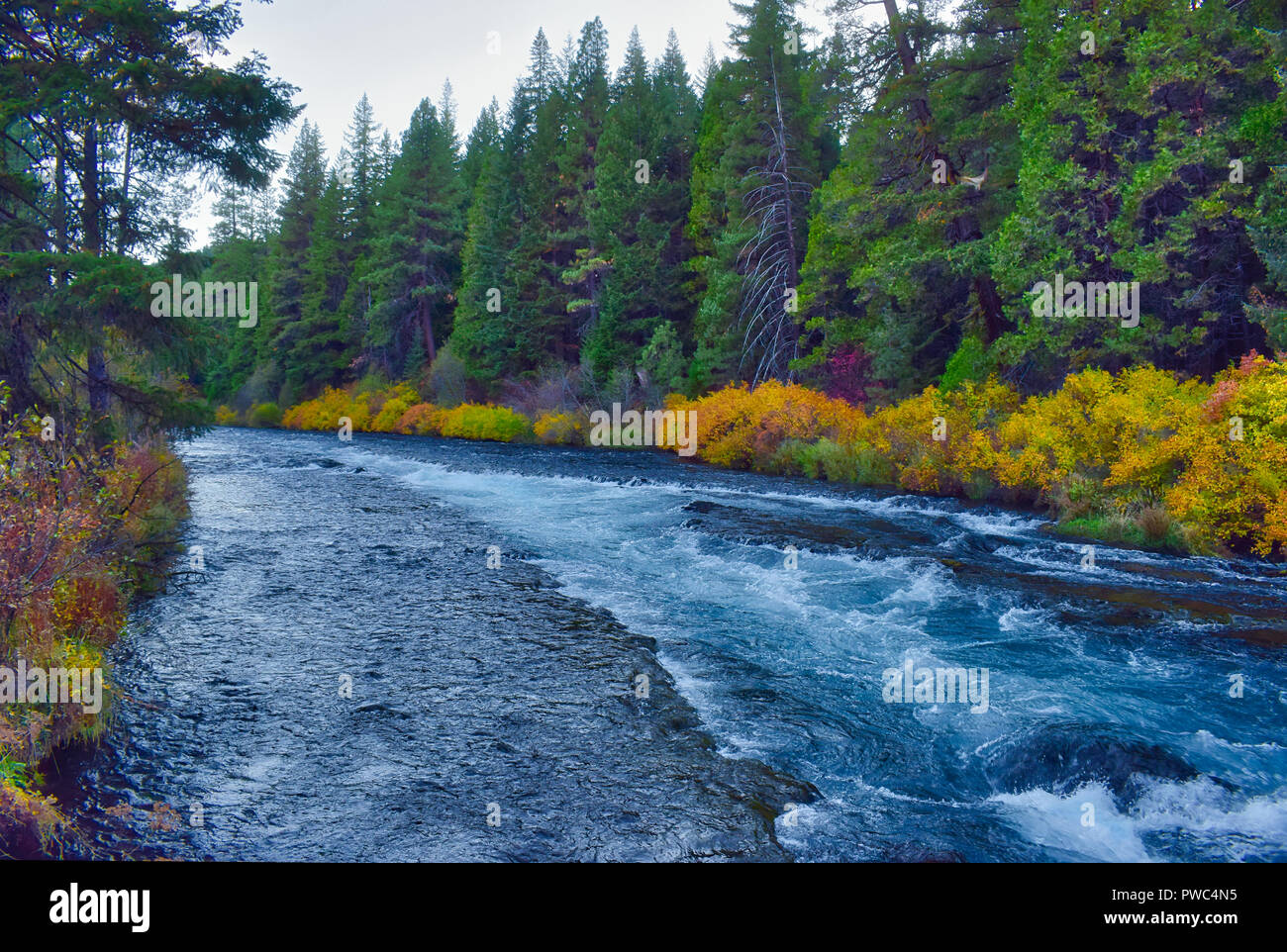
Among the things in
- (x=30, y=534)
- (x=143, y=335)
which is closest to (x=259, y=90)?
(x=143, y=335)

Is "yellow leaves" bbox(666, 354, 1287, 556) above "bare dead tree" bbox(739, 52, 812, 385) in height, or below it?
below

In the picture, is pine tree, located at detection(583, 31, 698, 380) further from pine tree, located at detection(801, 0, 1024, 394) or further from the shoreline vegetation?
pine tree, located at detection(801, 0, 1024, 394)

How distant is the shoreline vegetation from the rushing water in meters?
1.01

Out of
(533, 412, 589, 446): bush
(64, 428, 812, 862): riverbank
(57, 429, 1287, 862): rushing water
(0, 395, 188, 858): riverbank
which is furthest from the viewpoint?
(533, 412, 589, 446): bush

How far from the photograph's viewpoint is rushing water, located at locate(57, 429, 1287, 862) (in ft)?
16.5

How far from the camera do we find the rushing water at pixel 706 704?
16.5 feet

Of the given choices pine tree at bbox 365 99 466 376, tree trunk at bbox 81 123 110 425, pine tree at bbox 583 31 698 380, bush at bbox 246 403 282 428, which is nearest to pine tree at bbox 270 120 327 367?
bush at bbox 246 403 282 428

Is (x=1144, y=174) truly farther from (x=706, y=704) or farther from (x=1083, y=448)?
(x=706, y=704)

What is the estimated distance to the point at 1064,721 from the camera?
6.50 meters

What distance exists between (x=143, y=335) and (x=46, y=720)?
6974 mm

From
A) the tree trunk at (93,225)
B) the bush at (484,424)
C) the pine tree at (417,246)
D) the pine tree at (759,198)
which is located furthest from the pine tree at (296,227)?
the tree trunk at (93,225)

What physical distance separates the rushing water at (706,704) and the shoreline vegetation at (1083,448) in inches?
40.0

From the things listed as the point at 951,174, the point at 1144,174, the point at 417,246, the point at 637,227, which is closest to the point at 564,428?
the point at 637,227

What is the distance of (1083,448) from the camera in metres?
14.2
